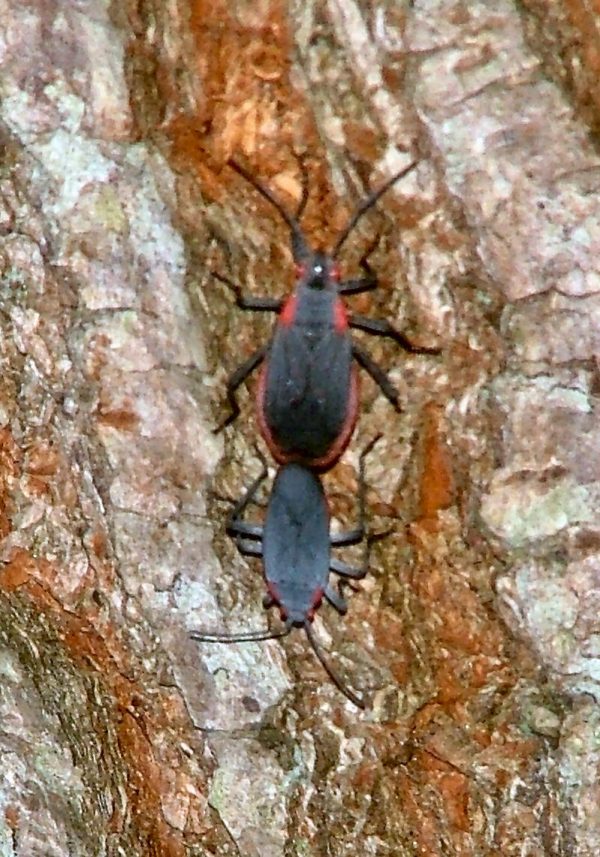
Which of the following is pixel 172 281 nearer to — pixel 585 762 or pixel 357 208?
pixel 357 208

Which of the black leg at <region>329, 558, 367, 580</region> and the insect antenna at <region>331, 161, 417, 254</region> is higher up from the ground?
the insect antenna at <region>331, 161, 417, 254</region>

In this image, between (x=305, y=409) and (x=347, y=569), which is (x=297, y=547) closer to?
(x=347, y=569)

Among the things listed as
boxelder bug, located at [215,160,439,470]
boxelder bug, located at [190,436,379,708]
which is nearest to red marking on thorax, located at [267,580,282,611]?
boxelder bug, located at [190,436,379,708]

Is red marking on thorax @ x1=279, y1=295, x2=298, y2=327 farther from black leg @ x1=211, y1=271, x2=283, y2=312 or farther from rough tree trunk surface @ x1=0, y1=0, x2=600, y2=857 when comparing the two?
rough tree trunk surface @ x1=0, y1=0, x2=600, y2=857

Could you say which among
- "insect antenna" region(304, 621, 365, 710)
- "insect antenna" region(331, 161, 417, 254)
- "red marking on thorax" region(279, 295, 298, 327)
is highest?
"insect antenna" region(331, 161, 417, 254)

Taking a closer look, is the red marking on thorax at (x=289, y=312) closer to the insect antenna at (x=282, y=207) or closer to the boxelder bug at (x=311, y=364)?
the boxelder bug at (x=311, y=364)

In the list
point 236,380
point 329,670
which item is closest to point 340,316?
point 236,380

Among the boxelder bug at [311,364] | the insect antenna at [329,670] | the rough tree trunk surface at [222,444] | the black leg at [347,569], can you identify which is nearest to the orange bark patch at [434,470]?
the rough tree trunk surface at [222,444]
